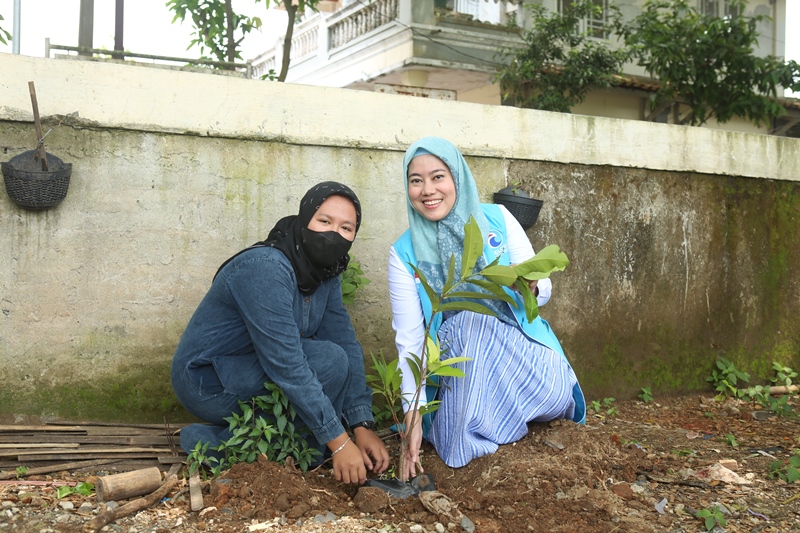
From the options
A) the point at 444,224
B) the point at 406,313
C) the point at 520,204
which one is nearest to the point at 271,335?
the point at 406,313

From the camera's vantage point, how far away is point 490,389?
3086 mm

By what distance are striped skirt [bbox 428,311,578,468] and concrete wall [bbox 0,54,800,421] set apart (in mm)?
1018

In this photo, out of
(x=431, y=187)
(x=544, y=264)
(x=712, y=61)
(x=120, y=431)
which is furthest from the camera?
(x=712, y=61)

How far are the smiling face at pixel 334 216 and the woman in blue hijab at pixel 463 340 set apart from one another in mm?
360

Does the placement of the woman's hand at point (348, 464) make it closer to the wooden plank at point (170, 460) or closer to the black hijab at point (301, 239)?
the black hijab at point (301, 239)

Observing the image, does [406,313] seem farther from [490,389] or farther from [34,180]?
[34,180]

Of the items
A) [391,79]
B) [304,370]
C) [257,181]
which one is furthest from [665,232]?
[391,79]

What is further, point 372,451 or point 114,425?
point 114,425

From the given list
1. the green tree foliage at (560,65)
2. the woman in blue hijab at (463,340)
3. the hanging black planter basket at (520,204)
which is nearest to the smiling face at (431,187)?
the woman in blue hijab at (463,340)

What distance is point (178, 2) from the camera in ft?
23.2

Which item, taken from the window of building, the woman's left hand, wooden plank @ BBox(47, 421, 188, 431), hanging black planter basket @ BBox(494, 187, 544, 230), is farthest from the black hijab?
the window of building

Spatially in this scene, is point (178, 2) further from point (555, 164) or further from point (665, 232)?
point (665, 232)

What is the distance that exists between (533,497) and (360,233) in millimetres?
1786

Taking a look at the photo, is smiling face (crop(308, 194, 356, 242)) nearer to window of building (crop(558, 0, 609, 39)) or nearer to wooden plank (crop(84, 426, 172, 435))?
wooden plank (crop(84, 426, 172, 435))
